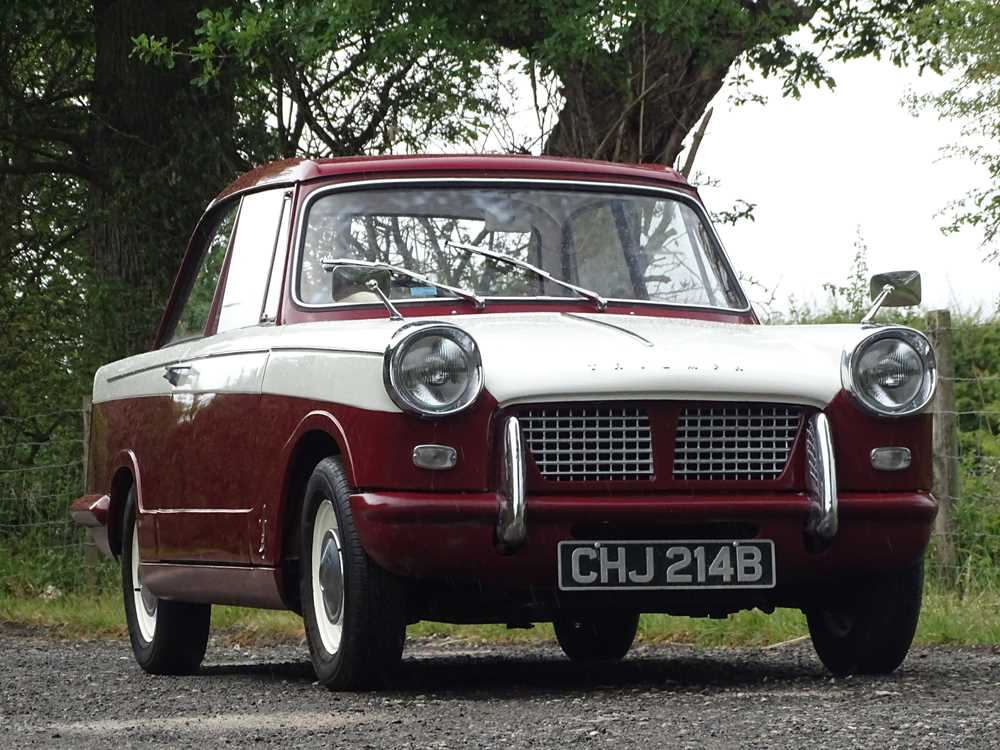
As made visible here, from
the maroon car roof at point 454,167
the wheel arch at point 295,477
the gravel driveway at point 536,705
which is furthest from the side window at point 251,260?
the gravel driveway at point 536,705

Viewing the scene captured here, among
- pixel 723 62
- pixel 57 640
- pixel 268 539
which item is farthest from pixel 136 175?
pixel 268 539

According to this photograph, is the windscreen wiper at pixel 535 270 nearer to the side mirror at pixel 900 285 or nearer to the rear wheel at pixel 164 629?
the side mirror at pixel 900 285

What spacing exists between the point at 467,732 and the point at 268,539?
169 cm

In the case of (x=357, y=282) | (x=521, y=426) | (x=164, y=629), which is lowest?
(x=164, y=629)

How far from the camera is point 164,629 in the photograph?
812cm

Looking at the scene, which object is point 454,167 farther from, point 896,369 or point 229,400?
point 896,369

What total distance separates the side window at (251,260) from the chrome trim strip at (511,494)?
1.73m

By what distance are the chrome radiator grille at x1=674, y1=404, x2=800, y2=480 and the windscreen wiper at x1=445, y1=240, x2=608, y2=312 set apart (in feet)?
Answer: 3.51

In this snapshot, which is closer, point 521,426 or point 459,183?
point 521,426

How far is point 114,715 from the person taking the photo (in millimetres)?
6355

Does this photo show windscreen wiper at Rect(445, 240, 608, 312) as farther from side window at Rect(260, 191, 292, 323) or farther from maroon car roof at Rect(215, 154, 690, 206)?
side window at Rect(260, 191, 292, 323)

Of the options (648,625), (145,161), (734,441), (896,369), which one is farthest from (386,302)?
(145,161)

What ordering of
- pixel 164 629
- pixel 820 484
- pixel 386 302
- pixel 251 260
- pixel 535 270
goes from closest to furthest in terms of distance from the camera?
pixel 820 484 < pixel 386 302 < pixel 535 270 < pixel 251 260 < pixel 164 629

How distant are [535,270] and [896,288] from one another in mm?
1255
